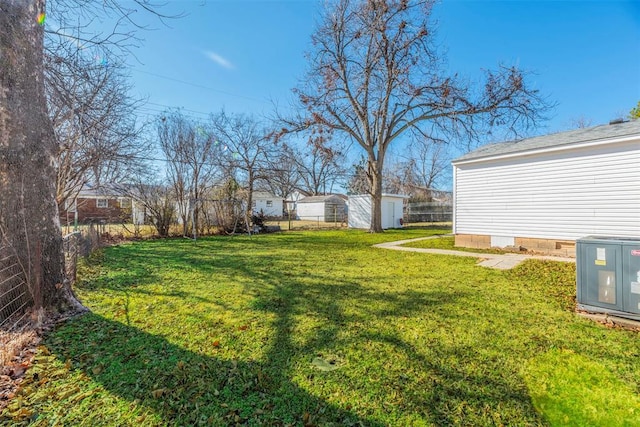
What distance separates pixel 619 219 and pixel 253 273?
865cm

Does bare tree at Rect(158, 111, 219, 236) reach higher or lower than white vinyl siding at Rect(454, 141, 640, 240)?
higher

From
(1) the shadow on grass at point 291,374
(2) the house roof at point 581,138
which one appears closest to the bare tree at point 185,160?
(1) the shadow on grass at point 291,374

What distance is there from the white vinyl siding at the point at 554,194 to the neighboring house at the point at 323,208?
698 inches

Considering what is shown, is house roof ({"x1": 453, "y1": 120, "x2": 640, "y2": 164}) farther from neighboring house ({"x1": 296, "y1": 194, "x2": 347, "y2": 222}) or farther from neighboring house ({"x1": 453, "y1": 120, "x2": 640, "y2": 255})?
neighboring house ({"x1": 296, "y1": 194, "x2": 347, "y2": 222})

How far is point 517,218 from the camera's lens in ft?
28.0

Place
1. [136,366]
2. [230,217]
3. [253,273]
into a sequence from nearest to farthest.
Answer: [136,366]
[253,273]
[230,217]

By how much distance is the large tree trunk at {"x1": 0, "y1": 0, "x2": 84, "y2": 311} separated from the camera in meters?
2.88

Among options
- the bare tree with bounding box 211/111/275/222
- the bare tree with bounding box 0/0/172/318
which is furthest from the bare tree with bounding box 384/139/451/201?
the bare tree with bounding box 0/0/172/318

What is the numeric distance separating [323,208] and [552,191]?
71.6ft

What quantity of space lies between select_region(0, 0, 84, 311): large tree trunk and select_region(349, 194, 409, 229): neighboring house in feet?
56.6

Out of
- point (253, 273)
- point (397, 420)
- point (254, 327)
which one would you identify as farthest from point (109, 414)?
point (253, 273)

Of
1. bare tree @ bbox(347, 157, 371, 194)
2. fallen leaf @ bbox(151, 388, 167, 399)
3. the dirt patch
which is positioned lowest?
fallen leaf @ bbox(151, 388, 167, 399)

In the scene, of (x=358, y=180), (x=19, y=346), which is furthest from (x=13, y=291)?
(x=358, y=180)

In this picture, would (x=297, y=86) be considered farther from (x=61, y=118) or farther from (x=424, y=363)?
(x=424, y=363)
